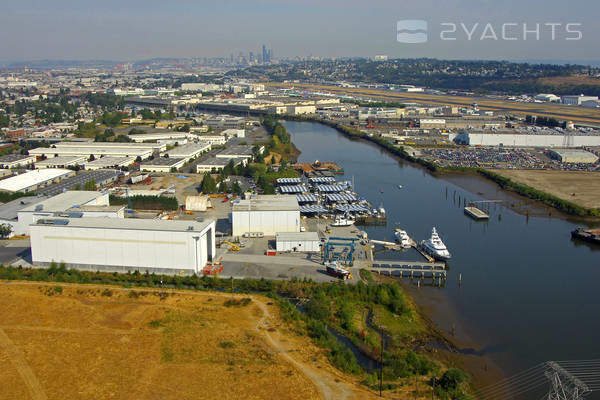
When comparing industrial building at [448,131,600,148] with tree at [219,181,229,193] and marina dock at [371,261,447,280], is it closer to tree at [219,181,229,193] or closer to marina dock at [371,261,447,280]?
tree at [219,181,229,193]

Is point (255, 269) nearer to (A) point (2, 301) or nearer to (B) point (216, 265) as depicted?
(B) point (216, 265)

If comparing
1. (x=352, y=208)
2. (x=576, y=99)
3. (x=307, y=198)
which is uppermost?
(x=576, y=99)

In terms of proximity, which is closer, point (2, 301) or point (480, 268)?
point (2, 301)

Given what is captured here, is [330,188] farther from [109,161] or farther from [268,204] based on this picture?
[109,161]

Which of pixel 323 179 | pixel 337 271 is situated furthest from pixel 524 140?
pixel 337 271

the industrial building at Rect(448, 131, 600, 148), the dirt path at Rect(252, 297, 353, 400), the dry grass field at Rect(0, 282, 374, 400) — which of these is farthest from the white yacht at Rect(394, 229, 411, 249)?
the industrial building at Rect(448, 131, 600, 148)

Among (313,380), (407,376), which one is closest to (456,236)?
(407,376)
